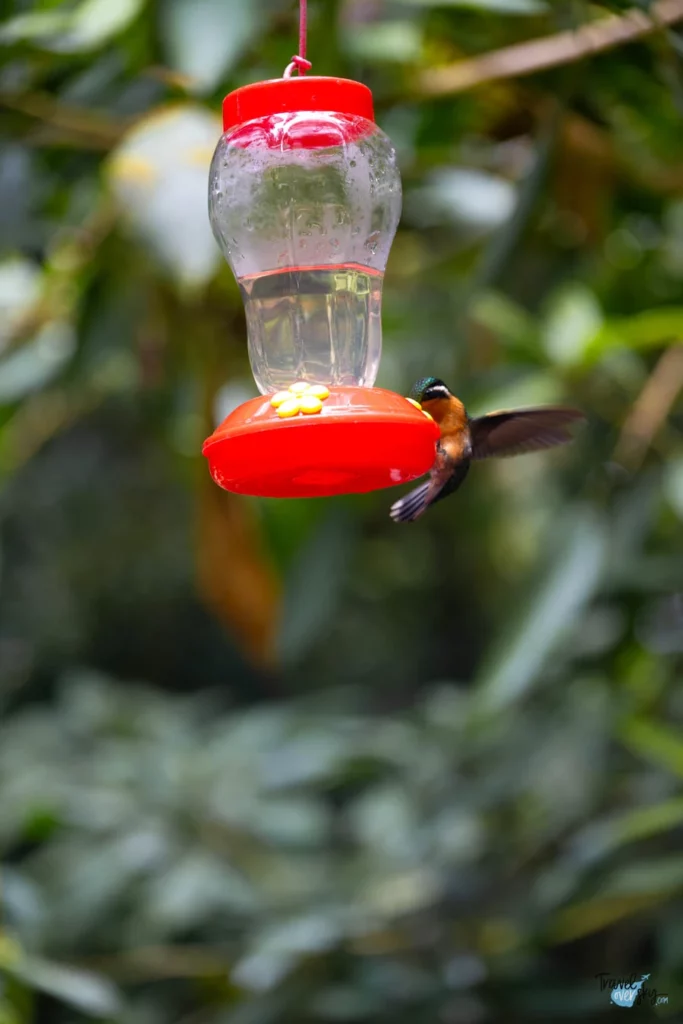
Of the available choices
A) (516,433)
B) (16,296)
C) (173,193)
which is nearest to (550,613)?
(516,433)

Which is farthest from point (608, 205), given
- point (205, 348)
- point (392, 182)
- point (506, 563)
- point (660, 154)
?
point (506, 563)

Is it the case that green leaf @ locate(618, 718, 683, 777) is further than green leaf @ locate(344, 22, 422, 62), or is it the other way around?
green leaf @ locate(344, 22, 422, 62)

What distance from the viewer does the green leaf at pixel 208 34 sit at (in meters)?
1.68

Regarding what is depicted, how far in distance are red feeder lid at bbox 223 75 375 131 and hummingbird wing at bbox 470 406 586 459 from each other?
14.9 inches

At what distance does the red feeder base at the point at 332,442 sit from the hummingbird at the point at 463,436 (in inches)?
3.6

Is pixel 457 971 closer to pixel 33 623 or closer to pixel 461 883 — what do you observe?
pixel 461 883

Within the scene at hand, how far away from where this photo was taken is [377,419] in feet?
3.79

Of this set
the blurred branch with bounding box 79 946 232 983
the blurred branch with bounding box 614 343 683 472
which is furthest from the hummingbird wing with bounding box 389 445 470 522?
the blurred branch with bounding box 79 946 232 983

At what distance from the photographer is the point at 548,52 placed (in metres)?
2.05

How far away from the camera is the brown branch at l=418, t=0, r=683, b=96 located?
174cm

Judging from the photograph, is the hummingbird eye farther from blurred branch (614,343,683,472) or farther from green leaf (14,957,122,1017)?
green leaf (14,957,122,1017)

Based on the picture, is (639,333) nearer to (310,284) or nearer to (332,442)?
(310,284)

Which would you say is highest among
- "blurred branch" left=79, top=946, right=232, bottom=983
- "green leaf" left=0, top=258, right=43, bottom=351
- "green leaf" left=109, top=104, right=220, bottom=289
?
"green leaf" left=0, top=258, right=43, bottom=351

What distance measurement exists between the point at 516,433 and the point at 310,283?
1.61 feet
